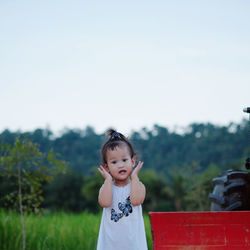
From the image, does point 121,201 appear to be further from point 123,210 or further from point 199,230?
point 199,230

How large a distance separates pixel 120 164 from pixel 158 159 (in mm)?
55319

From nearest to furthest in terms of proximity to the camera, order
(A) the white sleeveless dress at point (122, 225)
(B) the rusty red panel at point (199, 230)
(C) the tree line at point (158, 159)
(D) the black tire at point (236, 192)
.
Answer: (A) the white sleeveless dress at point (122, 225) → (B) the rusty red panel at point (199, 230) → (D) the black tire at point (236, 192) → (C) the tree line at point (158, 159)

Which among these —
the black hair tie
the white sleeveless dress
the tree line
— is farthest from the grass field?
the tree line

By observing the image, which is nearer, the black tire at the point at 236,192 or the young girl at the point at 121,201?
the young girl at the point at 121,201

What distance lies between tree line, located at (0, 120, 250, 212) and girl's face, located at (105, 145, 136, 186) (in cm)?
3027

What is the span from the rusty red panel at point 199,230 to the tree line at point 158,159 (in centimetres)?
2985

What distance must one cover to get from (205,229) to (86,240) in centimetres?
329

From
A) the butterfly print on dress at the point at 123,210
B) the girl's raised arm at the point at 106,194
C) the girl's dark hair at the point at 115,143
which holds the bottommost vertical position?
the butterfly print on dress at the point at 123,210

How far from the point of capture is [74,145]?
184 ft

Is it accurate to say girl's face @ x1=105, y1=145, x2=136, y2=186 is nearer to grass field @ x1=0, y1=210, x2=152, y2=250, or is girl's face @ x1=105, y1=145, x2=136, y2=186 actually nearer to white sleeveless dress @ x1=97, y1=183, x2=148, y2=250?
white sleeveless dress @ x1=97, y1=183, x2=148, y2=250

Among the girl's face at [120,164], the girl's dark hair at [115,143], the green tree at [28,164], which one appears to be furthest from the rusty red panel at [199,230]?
the green tree at [28,164]

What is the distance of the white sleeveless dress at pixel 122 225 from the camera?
113 inches

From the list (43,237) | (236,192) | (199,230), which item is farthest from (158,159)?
(199,230)

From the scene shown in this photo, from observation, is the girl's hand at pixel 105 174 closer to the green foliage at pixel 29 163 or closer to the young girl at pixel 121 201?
Answer: the young girl at pixel 121 201
